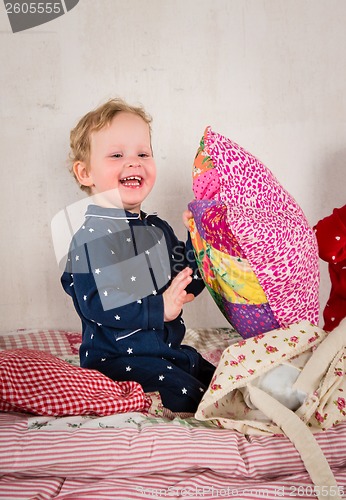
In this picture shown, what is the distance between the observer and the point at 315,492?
100 cm

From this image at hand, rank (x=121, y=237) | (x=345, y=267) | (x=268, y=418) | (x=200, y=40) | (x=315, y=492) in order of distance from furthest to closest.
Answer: (x=200, y=40), (x=345, y=267), (x=121, y=237), (x=268, y=418), (x=315, y=492)

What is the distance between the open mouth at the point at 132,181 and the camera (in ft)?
4.90

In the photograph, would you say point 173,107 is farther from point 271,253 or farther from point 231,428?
point 231,428

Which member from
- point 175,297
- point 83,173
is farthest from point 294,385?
point 83,173

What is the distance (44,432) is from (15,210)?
3.40ft

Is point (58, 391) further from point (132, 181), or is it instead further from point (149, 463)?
point (132, 181)

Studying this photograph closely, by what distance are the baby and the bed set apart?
23cm

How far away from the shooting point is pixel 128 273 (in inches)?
55.2

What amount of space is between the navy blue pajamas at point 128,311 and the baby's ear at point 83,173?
0.10 meters

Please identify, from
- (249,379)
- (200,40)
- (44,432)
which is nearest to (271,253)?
(249,379)

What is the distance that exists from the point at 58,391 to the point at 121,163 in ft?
1.90

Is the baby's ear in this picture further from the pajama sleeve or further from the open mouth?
the pajama sleeve

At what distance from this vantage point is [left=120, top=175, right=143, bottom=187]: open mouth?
149 centimetres

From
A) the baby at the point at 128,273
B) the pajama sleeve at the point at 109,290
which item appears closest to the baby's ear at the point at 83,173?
the baby at the point at 128,273
